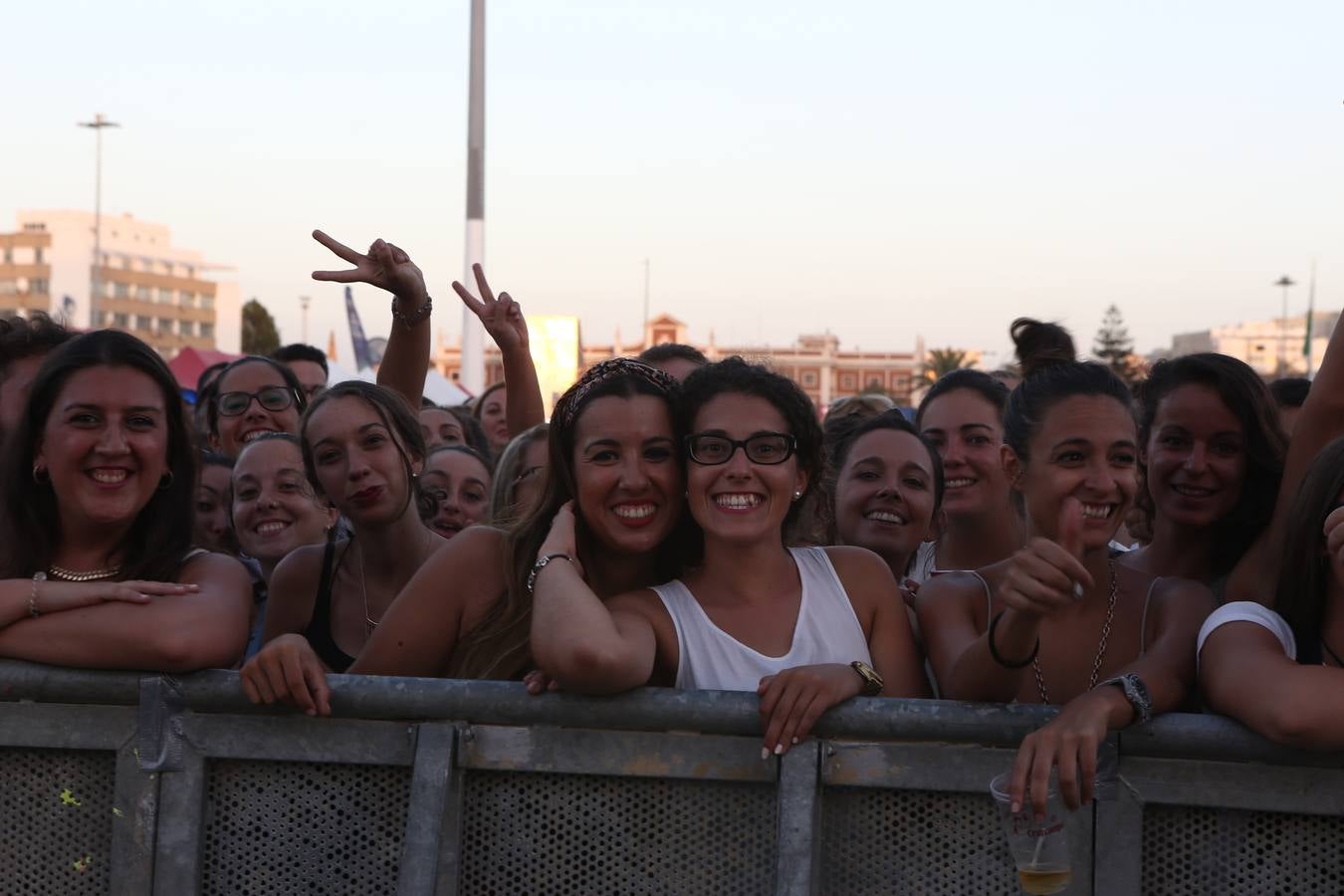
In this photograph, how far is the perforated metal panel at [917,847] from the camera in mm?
2504

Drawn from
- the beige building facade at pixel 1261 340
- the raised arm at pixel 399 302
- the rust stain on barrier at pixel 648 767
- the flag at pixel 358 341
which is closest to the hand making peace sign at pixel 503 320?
the raised arm at pixel 399 302

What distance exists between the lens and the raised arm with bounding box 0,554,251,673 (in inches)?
108

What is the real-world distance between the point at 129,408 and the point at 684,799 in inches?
62.2

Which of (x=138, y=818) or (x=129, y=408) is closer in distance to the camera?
(x=138, y=818)

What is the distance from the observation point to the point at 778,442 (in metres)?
3.40

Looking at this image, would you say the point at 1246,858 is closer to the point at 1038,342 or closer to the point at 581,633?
the point at 581,633

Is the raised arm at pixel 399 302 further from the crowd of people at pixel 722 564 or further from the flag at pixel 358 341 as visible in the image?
the flag at pixel 358 341

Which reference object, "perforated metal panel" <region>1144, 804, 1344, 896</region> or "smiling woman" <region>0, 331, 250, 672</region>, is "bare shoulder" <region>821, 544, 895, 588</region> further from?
"smiling woman" <region>0, 331, 250, 672</region>

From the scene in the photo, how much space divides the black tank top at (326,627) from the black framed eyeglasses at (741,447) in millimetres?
1074

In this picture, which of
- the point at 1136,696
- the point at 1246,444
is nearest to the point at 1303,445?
the point at 1246,444

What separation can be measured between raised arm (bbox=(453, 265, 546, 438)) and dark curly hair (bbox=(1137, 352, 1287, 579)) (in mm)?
2667

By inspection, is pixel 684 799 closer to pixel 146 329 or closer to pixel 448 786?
pixel 448 786

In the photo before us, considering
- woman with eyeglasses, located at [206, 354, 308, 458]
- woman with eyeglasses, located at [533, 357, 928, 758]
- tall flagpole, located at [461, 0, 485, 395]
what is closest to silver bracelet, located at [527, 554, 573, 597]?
woman with eyeglasses, located at [533, 357, 928, 758]

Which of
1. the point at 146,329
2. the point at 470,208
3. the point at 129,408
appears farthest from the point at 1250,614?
the point at 146,329
